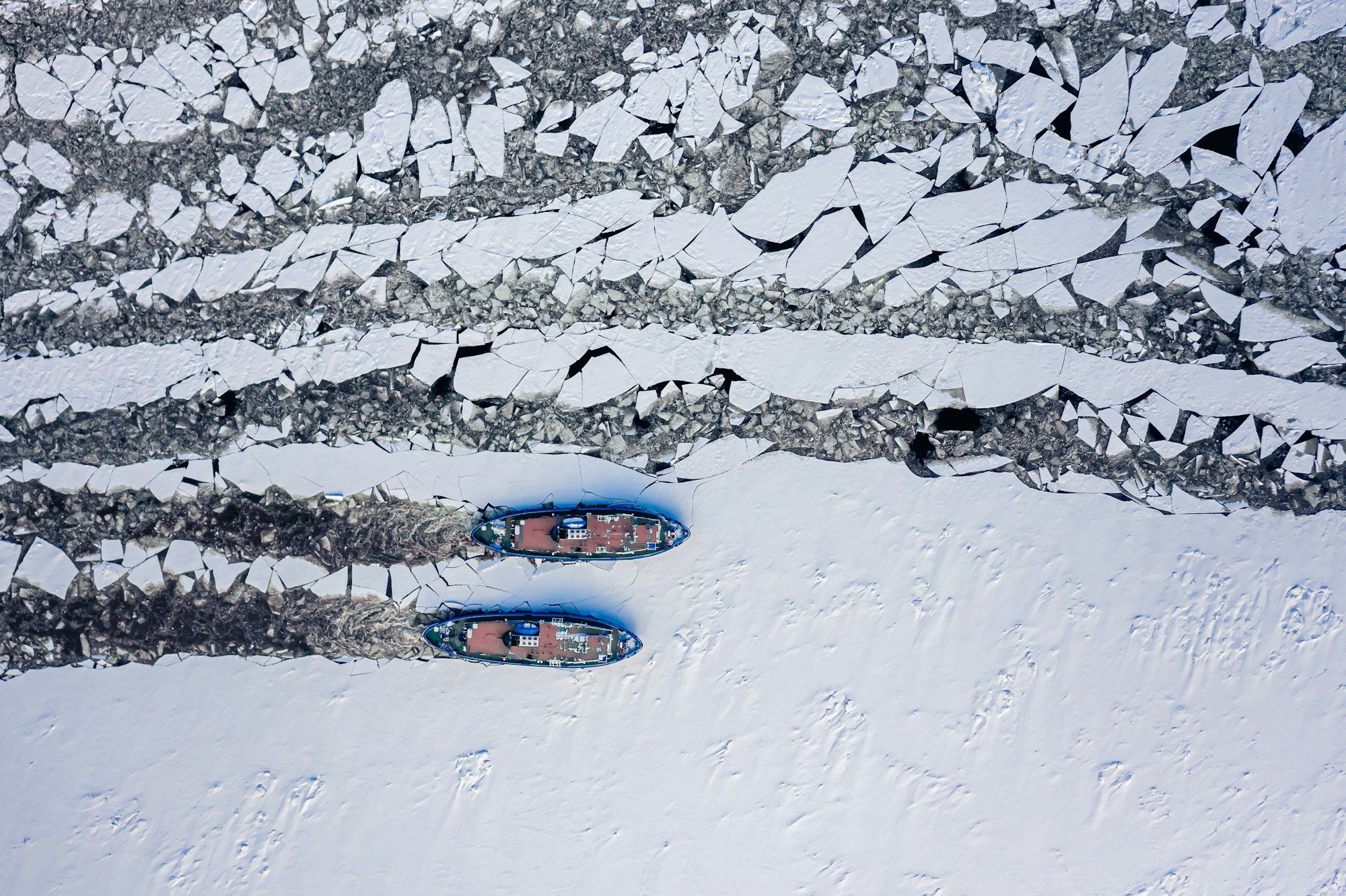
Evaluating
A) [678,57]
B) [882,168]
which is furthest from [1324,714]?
[678,57]

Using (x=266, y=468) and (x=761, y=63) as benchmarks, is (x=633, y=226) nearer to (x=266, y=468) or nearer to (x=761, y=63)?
(x=761, y=63)

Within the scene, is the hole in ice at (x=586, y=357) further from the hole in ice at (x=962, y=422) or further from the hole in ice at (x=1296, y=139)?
the hole in ice at (x=1296, y=139)

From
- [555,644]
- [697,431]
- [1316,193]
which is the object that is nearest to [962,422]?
[697,431]

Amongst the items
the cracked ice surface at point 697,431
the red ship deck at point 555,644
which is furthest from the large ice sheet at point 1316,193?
the red ship deck at point 555,644

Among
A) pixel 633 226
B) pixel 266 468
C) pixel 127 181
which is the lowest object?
→ pixel 266 468

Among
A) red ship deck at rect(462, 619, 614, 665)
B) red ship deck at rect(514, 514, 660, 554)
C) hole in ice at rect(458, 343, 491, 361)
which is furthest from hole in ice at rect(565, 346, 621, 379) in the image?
→ red ship deck at rect(462, 619, 614, 665)

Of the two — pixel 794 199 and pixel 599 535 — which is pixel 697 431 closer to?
pixel 599 535
